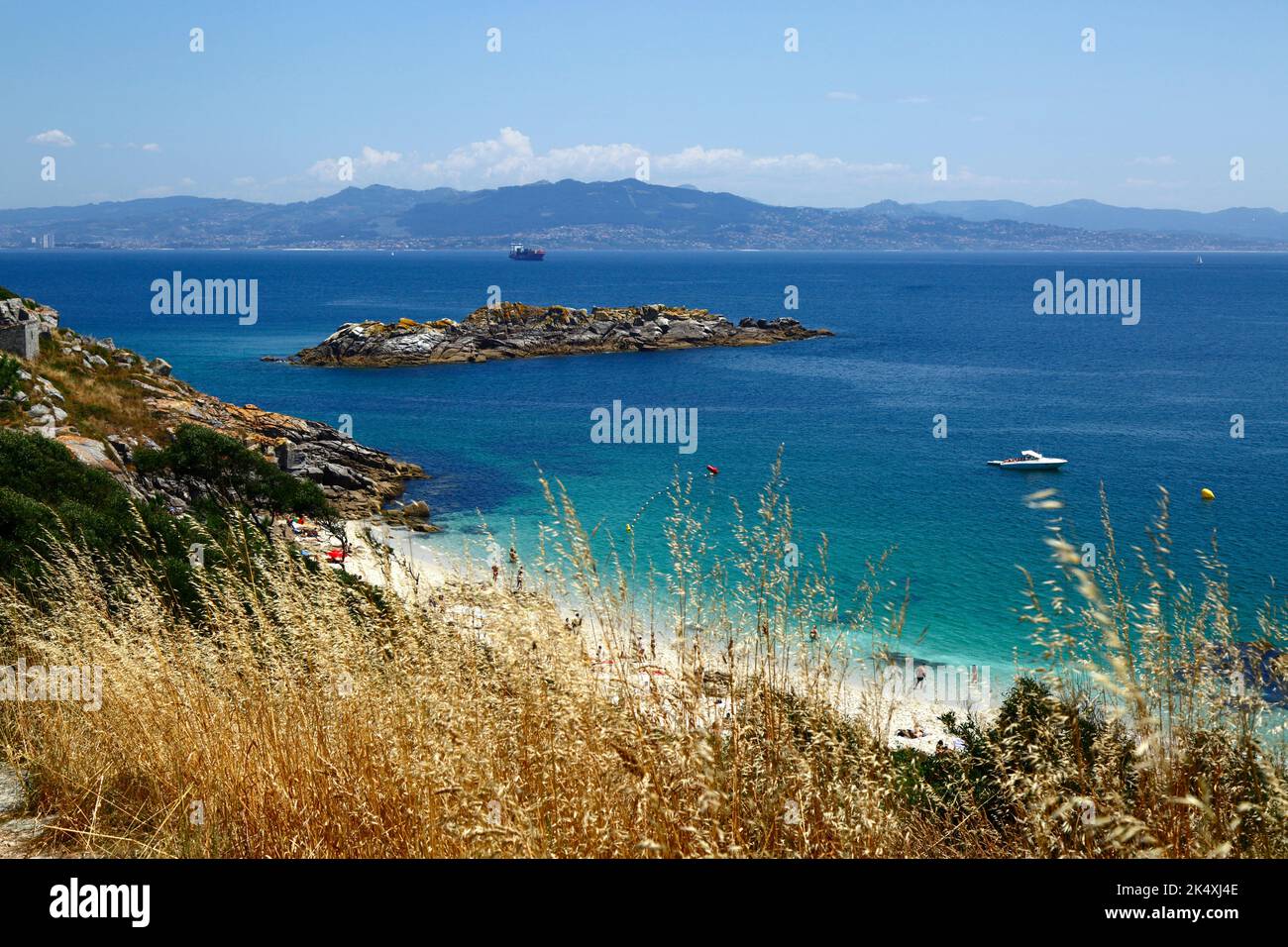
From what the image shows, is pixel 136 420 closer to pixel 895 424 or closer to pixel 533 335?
pixel 895 424

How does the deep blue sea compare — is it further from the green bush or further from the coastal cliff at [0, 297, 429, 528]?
the green bush

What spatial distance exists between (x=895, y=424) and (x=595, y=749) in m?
52.3

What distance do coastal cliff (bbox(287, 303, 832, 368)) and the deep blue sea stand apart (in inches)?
136

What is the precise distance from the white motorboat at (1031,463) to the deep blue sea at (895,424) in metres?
0.48

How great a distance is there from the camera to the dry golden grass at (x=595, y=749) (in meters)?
2.99

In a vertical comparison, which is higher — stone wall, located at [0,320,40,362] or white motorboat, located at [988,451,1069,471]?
stone wall, located at [0,320,40,362]

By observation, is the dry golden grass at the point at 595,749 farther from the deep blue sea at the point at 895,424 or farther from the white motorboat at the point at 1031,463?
the white motorboat at the point at 1031,463

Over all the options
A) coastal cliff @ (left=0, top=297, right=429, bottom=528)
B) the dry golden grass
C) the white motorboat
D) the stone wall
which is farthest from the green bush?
the white motorboat

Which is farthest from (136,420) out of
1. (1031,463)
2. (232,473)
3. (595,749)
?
(1031,463)

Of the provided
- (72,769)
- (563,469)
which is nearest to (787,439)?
(563,469)

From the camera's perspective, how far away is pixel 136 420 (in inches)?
1252

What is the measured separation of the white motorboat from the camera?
41.6m

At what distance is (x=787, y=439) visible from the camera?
163 ft

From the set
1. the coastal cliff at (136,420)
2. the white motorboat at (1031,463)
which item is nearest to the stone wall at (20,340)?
the coastal cliff at (136,420)
